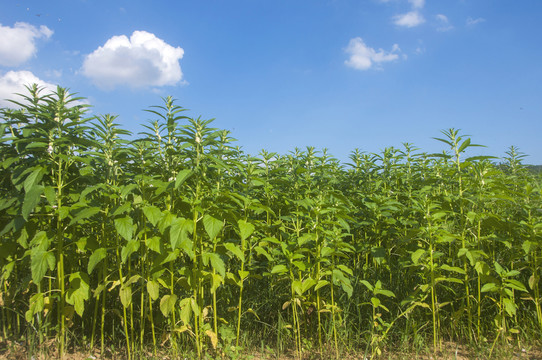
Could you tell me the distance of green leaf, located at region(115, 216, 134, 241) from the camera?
3.21 metres

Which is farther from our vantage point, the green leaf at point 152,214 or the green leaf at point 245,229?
the green leaf at point 245,229

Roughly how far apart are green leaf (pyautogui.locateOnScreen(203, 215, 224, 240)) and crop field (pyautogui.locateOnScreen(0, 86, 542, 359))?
15mm

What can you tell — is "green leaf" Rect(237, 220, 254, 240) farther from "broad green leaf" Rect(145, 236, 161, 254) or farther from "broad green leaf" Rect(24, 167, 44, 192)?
"broad green leaf" Rect(24, 167, 44, 192)

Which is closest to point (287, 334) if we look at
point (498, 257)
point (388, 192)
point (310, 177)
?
point (310, 177)

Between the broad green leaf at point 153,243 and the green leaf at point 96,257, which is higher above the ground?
the broad green leaf at point 153,243

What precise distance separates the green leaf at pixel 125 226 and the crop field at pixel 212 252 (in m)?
0.01

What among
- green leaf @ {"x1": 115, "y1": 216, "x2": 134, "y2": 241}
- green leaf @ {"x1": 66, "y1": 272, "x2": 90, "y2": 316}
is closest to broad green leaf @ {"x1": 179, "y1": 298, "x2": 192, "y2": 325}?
green leaf @ {"x1": 115, "y1": 216, "x2": 134, "y2": 241}

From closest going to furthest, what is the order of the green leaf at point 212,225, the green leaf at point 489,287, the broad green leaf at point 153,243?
the green leaf at point 212,225 < the broad green leaf at point 153,243 < the green leaf at point 489,287

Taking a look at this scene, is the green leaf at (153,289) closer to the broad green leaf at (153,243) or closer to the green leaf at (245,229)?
the broad green leaf at (153,243)

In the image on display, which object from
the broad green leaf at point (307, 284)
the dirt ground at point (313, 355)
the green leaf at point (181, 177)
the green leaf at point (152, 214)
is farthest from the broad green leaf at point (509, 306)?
the green leaf at point (152, 214)

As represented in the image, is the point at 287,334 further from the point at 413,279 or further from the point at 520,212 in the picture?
the point at 520,212

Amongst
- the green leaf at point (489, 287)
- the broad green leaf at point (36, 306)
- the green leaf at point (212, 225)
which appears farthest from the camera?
the green leaf at point (489, 287)

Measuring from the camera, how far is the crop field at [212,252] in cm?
349

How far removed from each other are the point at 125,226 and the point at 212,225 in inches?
30.8
